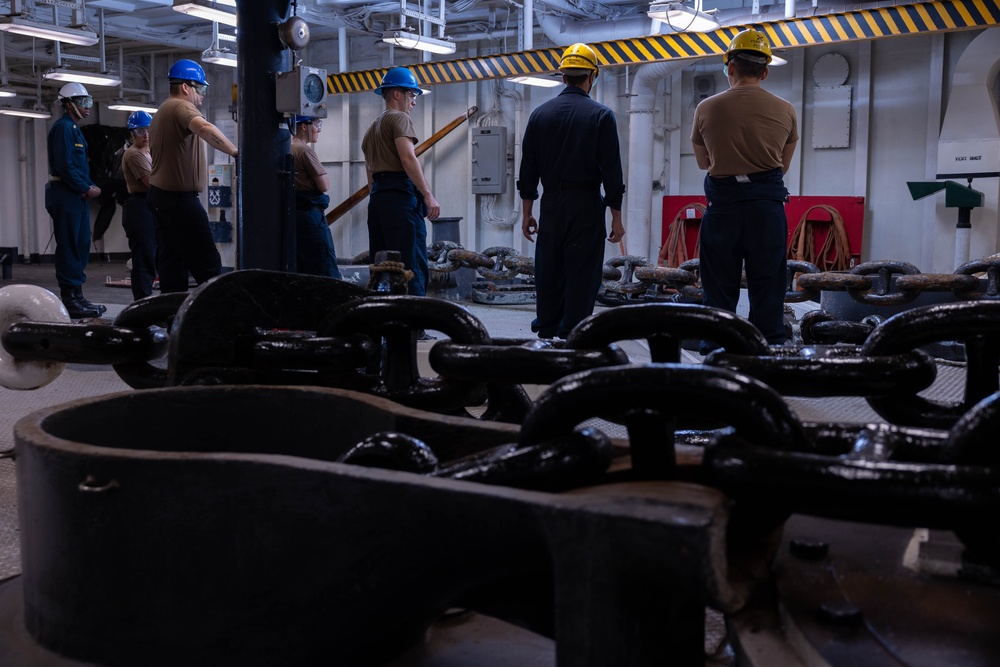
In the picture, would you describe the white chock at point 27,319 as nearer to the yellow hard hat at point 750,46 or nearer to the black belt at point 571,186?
the black belt at point 571,186

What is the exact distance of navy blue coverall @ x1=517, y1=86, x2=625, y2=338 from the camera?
4.62 m

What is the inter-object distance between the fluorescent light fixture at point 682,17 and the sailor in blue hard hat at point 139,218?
4218 millimetres

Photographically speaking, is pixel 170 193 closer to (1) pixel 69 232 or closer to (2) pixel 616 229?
(2) pixel 616 229

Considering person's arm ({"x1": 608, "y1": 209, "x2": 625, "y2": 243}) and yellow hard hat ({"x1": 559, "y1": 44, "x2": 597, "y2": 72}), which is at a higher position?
yellow hard hat ({"x1": 559, "y1": 44, "x2": 597, "y2": 72})

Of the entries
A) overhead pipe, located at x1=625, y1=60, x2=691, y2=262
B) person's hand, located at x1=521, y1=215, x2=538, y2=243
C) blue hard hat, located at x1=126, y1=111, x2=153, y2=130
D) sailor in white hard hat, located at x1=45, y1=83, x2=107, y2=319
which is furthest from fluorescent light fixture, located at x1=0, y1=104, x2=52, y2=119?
person's hand, located at x1=521, y1=215, x2=538, y2=243

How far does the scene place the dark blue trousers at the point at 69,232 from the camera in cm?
752

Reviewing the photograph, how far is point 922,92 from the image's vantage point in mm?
10445

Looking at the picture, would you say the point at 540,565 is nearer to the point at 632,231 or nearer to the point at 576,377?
the point at 576,377

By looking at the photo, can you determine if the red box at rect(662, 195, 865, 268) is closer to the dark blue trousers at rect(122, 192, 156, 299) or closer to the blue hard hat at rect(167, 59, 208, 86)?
the dark blue trousers at rect(122, 192, 156, 299)

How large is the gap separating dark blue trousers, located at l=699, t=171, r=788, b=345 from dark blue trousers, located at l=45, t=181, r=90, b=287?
205 inches

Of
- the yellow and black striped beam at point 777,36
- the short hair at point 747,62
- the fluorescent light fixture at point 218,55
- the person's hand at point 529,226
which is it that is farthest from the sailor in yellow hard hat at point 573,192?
the fluorescent light fixture at point 218,55

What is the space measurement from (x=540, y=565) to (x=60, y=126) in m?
7.69

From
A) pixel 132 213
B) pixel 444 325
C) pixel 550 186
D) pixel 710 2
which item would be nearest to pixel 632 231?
pixel 710 2

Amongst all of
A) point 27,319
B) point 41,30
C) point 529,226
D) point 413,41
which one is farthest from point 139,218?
point 27,319
